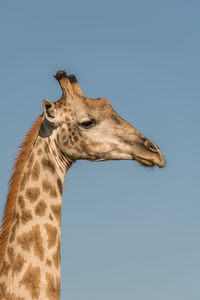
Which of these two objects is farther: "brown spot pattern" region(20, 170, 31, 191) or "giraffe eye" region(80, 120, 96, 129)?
"giraffe eye" region(80, 120, 96, 129)

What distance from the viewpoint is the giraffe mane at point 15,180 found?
859cm

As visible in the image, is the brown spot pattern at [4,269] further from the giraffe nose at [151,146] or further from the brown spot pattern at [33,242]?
the giraffe nose at [151,146]

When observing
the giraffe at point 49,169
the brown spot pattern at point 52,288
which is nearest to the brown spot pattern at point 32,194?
the giraffe at point 49,169

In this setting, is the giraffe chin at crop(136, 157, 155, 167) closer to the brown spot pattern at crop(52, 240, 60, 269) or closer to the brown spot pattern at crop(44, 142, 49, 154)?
the brown spot pattern at crop(44, 142, 49, 154)

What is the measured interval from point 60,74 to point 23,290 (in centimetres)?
477

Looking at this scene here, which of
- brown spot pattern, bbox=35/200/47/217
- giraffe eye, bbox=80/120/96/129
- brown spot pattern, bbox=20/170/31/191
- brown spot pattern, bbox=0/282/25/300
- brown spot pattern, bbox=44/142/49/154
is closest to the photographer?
brown spot pattern, bbox=0/282/25/300

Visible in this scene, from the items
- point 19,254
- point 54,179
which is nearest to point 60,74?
point 54,179

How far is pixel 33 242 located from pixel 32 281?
681 millimetres

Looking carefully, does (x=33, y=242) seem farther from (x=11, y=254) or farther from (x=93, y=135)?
(x=93, y=135)

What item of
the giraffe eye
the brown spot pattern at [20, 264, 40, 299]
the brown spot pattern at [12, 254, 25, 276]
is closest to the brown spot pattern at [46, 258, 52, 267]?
the brown spot pattern at [20, 264, 40, 299]

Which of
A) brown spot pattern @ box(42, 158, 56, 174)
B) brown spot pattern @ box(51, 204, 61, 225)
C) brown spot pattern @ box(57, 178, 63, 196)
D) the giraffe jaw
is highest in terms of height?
the giraffe jaw

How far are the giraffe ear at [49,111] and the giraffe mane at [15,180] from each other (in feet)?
0.96

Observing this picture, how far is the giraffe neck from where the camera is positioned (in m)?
8.01

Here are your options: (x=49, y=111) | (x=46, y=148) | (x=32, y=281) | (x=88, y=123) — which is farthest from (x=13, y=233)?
(x=88, y=123)
